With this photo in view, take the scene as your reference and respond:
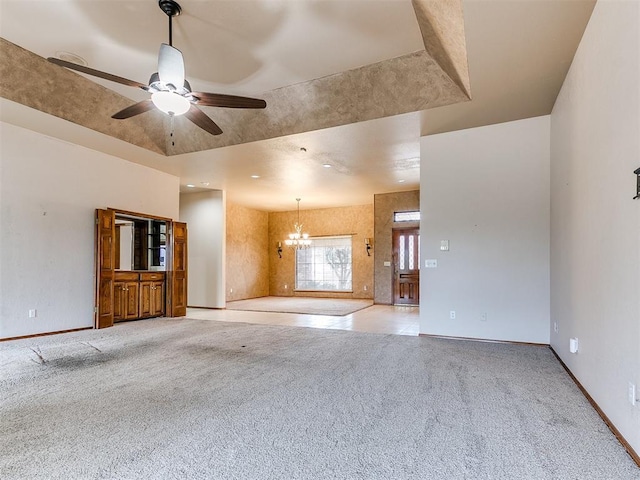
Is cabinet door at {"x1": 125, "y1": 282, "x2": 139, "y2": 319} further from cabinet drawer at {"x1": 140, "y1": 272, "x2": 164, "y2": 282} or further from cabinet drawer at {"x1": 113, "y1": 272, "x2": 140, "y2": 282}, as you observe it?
cabinet drawer at {"x1": 140, "y1": 272, "x2": 164, "y2": 282}

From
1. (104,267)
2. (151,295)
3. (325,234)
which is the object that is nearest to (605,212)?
(104,267)

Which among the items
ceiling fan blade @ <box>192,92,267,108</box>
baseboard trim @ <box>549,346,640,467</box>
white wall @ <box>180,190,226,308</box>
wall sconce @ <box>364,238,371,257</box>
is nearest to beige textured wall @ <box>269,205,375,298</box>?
wall sconce @ <box>364,238,371,257</box>

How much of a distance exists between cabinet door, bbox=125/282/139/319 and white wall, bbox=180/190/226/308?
2226 millimetres

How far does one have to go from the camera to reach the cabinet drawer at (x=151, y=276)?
22.7 ft

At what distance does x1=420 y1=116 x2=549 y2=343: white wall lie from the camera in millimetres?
4461

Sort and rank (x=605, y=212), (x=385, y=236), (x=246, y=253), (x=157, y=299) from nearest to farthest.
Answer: (x=605, y=212), (x=157, y=299), (x=385, y=236), (x=246, y=253)

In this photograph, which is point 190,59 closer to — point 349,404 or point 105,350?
point 105,350

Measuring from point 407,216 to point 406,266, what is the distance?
1.32m

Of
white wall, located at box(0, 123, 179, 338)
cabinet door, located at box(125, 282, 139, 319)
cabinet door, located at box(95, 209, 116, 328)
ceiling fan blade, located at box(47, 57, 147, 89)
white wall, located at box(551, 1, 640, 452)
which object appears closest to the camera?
white wall, located at box(551, 1, 640, 452)

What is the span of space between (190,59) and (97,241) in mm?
3654

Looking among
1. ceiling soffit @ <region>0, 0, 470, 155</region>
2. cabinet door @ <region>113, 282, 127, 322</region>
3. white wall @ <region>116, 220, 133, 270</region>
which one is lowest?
cabinet door @ <region>113, 282, 127, 322</region>

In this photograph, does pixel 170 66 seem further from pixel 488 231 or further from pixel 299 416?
pixel 488 231

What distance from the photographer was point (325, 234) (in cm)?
1180

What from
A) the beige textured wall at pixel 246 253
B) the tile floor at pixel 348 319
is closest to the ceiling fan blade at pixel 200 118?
the tile floor at pixel 348 319
